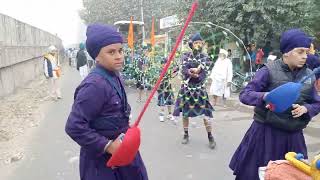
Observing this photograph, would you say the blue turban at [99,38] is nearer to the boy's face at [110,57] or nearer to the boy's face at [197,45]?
the boy's face at [110,57]

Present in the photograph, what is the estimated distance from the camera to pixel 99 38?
2.41m

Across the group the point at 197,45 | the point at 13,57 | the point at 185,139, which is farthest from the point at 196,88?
the point at 13,57

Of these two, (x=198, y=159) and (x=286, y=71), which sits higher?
(x=286, y=71)

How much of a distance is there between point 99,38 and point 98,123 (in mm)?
518

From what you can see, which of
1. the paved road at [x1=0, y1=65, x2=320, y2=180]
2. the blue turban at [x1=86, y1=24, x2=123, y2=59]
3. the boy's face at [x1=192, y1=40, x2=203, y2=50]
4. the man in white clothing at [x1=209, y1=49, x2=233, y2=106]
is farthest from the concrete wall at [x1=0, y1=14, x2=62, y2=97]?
the blue turban at [x1=86, y1=24, x2=123, y2=59]

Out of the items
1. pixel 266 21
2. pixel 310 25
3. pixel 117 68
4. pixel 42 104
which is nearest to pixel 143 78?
pixel 42 104

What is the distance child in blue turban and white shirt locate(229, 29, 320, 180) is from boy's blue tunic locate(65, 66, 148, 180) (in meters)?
1.13

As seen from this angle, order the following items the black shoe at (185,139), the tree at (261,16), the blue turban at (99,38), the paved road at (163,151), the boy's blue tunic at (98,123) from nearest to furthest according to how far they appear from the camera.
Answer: the boy's blue tunic at (98,123) < the blue turban at (99,38) < the paved road at (163,151) < the black shoe at (185,139) < the tree at (261,16)

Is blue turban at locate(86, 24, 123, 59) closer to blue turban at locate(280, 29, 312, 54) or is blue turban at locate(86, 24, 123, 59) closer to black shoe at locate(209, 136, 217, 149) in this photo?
blue turban at locate(280, 29, 312, 54)

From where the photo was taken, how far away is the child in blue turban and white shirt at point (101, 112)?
231 centimetres

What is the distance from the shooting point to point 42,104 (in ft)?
37.6

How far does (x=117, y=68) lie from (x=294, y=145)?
1.63 m

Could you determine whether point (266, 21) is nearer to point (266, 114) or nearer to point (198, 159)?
point (198, 159)

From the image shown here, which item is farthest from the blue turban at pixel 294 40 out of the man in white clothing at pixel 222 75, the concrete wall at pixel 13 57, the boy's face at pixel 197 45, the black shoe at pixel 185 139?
the concrete wall at pixel 13 57
